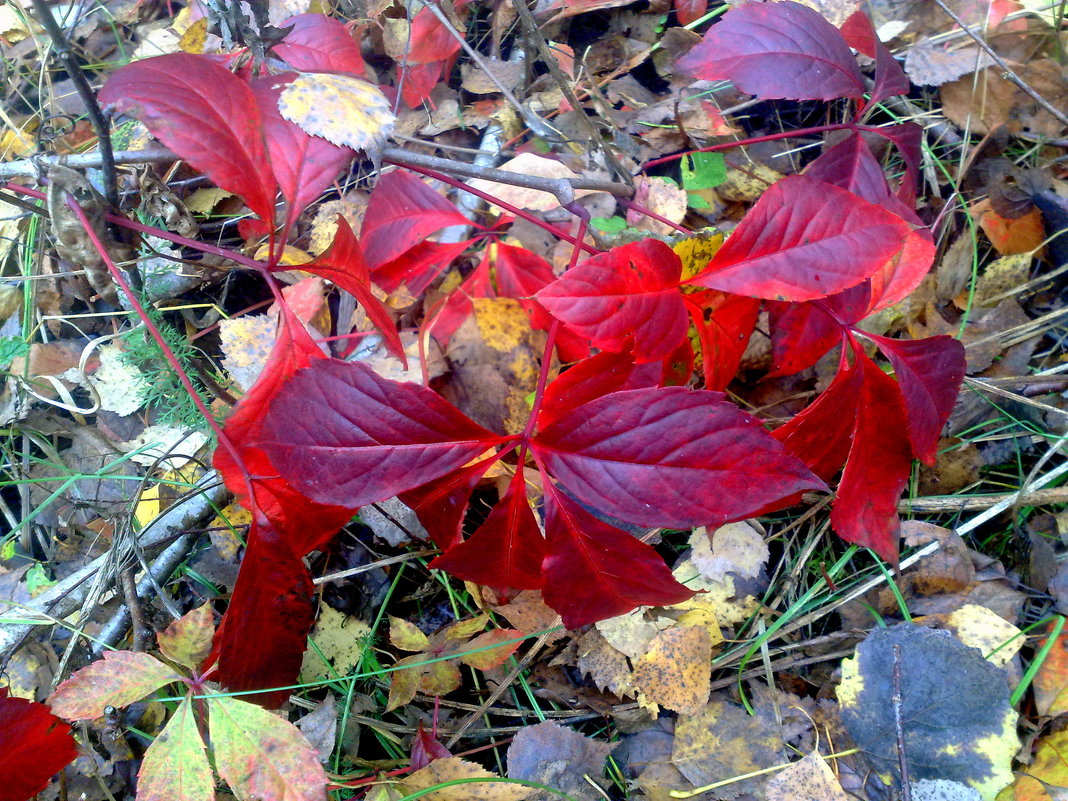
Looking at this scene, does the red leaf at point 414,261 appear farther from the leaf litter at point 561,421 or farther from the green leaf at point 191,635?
the green leaf at point 191,635

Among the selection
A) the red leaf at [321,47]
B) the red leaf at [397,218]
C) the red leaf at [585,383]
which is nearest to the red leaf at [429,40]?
the red leaf at [321,47]

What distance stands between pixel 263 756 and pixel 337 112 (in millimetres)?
846

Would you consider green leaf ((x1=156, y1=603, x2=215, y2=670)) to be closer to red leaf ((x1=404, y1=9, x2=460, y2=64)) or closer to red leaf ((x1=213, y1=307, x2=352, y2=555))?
red leaf ((x1=213, y1=307, x2=352, y2=555))

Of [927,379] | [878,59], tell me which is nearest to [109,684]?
[927,379]

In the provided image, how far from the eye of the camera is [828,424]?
3.12ft

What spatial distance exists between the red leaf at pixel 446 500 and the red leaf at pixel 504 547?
69 millimetres

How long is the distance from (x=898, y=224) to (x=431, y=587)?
3.23 ft

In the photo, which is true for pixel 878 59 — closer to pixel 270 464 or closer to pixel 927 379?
pixel 927 379

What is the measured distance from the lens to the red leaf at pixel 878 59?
1.14 m

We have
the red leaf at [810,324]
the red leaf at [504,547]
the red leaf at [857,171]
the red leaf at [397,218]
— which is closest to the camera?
the red leaf at [504,547]

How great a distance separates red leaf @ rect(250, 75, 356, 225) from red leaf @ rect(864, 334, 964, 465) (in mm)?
802

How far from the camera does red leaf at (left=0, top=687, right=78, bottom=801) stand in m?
0.88

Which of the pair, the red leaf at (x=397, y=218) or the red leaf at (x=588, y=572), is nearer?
the red leaf at (x=588, y=572)

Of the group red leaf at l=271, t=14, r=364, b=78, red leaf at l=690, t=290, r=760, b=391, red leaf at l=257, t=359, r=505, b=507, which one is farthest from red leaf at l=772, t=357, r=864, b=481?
red leaf at l=271, t=14, r=364, b=78
